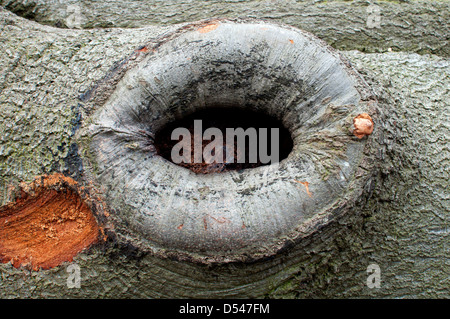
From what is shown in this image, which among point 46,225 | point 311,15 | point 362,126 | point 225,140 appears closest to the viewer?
point 362,126

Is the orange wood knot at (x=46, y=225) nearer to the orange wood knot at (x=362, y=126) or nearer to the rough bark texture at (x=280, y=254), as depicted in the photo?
the rough bark texture at (x=280, y=254)

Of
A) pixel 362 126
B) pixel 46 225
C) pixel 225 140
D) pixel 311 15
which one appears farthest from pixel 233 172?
pixel 311 15

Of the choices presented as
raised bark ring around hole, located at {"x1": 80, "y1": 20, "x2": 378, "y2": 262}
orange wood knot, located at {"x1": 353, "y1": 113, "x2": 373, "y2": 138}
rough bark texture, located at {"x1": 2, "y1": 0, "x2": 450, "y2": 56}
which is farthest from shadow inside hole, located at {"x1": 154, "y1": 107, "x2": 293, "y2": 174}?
rough bark texture, located at {"x1": 2, "y1": 0, "x2": 450, "y2": 56}

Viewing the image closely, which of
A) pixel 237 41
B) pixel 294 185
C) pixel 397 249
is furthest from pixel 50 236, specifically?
pixel 397 249

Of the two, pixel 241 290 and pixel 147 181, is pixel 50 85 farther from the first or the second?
pixel 241 290

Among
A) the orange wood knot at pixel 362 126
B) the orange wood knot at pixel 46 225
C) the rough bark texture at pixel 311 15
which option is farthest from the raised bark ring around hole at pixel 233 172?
the rough bark texture at pixel 311 15

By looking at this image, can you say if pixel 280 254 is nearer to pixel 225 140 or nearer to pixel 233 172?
pixel 233 172
